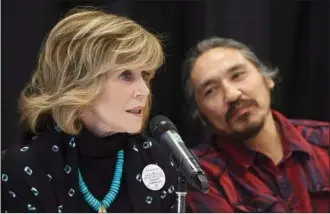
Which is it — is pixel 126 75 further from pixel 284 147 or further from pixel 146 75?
pixel 284 147

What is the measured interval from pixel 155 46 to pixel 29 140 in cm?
52

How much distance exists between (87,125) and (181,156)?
58 cm

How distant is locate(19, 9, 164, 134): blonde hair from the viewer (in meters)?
1.71

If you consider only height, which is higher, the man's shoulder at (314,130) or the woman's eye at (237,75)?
Result: the woman's eye at (237,75)

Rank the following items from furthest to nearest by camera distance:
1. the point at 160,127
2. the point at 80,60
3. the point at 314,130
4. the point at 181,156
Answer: the point at 314,130 < the point at 80,60 < the point at 160,127 < the point at 181,156

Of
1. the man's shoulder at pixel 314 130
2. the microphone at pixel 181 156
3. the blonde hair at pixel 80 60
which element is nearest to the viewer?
the microphone at pixel 181 156

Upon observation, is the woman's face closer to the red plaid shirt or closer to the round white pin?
the round white pin

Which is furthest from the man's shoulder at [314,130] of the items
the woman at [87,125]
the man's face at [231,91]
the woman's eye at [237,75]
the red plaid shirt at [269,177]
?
the woman at [87,125]

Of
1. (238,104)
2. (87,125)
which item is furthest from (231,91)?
(87,125)

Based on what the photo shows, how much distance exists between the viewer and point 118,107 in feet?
5.76

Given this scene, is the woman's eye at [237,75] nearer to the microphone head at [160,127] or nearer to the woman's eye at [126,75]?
the woman's eye at [126,75]

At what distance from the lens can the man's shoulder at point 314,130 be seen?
76.2 inches

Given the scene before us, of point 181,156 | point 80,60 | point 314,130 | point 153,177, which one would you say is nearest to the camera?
point 181,156

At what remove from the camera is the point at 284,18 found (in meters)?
1.91
